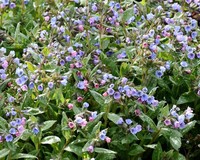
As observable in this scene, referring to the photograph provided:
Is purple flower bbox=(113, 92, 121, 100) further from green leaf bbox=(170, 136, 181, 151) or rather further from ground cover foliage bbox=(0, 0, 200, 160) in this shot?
green leaf bbox=(170, 136, 181, 151)

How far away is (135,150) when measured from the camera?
10.5 feet

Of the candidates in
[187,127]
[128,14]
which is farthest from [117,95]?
[128,14]

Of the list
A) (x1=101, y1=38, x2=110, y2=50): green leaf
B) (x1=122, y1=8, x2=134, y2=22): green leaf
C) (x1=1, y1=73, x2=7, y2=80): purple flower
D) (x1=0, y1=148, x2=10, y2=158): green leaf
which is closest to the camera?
(x1=0, y1=148, x2=10, y2=158): green leaf

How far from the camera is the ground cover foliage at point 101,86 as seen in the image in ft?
10.1

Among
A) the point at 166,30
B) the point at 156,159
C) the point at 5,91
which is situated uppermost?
the point at 166,30

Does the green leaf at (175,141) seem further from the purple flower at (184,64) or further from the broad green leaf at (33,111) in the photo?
the broad green leaf at (33,111)

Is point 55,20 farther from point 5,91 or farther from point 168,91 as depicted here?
point 168,91

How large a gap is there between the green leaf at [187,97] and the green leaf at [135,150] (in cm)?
51

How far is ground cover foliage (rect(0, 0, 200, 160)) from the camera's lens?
3.08m

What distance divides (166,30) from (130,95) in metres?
0.89

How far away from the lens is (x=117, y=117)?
3.16 meters

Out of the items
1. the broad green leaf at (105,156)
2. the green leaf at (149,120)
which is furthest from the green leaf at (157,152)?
the broad green leaf at (105,156)

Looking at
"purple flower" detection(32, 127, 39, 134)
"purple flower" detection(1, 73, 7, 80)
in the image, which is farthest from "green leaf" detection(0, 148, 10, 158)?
"purple flower" detection(1, 73, 7, 80)

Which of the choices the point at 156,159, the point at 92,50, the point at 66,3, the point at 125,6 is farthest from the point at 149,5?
the point at 156,159
